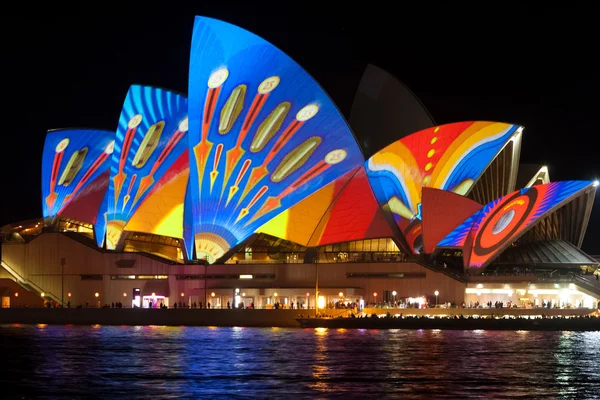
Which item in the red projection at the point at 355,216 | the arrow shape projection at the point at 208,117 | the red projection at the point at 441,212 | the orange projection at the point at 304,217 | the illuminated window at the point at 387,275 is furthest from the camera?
the orange projection at the point at 304,217

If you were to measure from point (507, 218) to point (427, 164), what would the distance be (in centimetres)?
628

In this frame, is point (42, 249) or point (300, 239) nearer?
point (300, 239)

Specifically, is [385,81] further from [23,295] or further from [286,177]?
[23,295]

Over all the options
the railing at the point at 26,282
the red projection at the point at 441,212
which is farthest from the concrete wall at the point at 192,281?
the red projection at the point at 441,212

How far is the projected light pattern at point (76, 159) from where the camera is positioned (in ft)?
267

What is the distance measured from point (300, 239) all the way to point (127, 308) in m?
12.8

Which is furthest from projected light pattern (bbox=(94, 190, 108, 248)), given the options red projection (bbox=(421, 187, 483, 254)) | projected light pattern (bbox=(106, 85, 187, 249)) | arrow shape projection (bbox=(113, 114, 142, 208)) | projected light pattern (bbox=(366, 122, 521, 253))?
red projection (bbox=(421, 187, 483, 254))

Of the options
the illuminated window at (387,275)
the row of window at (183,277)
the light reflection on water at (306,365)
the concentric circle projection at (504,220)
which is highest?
the concentric circle projection at (504,220)

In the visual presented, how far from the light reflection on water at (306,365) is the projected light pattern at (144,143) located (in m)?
19.4

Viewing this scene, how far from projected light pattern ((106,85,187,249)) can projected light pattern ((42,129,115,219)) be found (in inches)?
186

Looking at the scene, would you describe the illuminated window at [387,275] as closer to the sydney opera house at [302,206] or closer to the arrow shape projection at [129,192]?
the sydney opera house at [302,206]

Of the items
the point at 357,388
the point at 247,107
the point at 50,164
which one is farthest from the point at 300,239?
the point at 357,388

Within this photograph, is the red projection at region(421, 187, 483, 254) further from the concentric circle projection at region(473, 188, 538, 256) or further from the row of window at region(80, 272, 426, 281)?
the row of window at region(80, 272, 426, 281)

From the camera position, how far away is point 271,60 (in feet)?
221
